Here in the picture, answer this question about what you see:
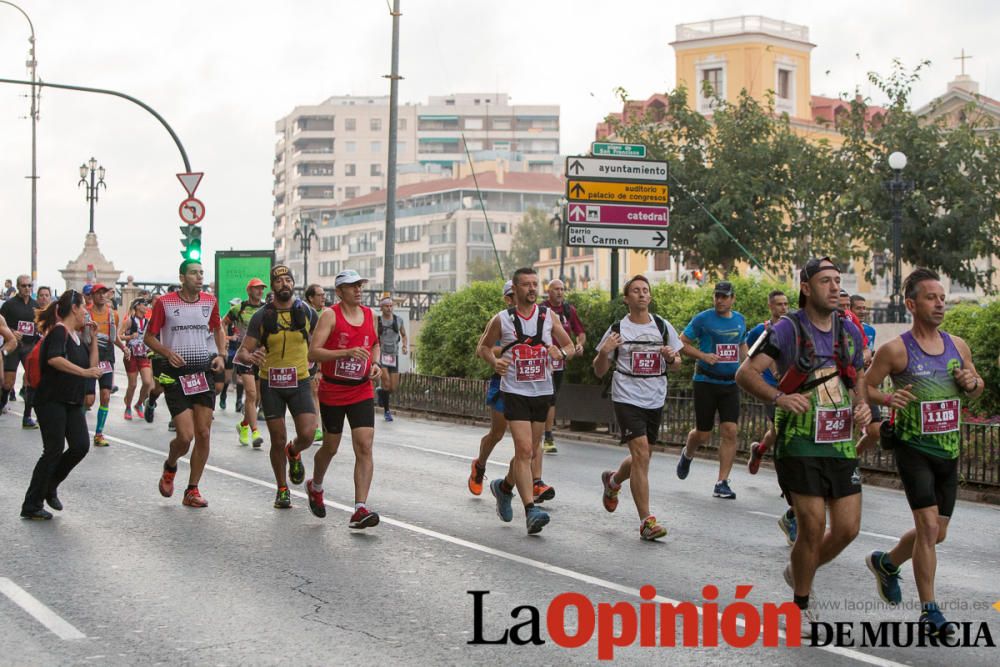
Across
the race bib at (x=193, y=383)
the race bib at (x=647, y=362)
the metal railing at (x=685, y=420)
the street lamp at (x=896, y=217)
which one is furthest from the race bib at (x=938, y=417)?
the street lamp at (x=896, y=217)

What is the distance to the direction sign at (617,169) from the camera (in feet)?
71.5

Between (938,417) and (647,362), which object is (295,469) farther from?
Answer: (938,417)

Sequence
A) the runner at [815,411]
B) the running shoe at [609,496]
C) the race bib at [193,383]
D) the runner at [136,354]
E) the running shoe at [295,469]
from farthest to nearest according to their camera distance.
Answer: the runner at [136,354], the running shoe at [295,469], the race bib at [193,383], the running shoe at [609,496], the runner at [815,411]

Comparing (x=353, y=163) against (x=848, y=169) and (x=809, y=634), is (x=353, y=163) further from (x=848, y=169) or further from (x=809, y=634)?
(x=809, y=634)

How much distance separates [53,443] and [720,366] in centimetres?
581

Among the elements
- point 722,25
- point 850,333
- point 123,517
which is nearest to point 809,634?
point 850,333

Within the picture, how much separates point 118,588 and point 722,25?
72.3m

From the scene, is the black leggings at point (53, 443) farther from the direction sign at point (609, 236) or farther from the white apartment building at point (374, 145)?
the white apartment building at point (374, 145)

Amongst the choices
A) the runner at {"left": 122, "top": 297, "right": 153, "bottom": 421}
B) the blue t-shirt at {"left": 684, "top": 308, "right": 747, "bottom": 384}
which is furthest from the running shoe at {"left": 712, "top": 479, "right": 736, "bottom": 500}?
the runner at {"left": 122, "top": 297, "right": 153, "bottom": 421}

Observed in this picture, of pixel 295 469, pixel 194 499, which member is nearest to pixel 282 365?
pixel 295 469

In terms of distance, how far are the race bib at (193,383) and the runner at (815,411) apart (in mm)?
5796

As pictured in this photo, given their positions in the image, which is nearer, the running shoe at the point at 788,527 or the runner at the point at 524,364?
the running shoe at the point at 788,527

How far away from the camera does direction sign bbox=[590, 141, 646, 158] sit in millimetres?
22047

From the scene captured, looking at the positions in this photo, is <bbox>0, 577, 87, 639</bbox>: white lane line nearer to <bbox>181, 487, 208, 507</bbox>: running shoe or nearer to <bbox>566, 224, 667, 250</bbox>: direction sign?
<bbox>181, 487, 208, 507</bbox>: running shoe
